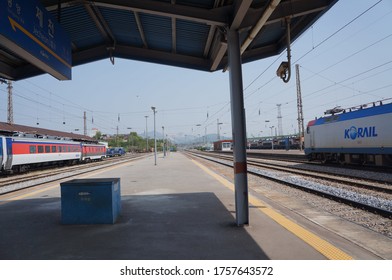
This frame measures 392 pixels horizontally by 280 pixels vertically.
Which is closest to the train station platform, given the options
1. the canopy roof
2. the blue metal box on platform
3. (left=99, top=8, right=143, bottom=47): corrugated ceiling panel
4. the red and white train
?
the blue metal box on platform

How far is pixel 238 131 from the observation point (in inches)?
239

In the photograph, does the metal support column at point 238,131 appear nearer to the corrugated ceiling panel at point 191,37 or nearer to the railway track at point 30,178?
the corrugated ceiling panel at point 191,37

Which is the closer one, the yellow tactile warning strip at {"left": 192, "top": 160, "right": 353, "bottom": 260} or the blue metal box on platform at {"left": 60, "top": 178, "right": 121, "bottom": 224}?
the yellow tactile warning strip at {"left": 192, "top": 160, "right": 353, "bottom": 260}

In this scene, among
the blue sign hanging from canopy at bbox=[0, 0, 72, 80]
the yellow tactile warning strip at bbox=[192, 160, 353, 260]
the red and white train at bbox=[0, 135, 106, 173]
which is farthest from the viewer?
the red and white train at bbox=[0, 135, 106, 173]

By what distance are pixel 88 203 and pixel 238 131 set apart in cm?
334

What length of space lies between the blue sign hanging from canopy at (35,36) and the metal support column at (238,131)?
3.58m

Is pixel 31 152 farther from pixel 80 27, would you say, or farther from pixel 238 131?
pixel 238 131

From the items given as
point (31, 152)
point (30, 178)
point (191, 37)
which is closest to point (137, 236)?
point (191, 37)

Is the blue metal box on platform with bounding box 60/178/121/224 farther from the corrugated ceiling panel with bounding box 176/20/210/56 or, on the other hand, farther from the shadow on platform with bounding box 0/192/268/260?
the corrugated ceiling panel with bounding box 176/20/210/56

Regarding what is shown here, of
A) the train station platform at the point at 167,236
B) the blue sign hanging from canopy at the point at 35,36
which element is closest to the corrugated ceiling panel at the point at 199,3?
the blue sign hanging from canopy at the point at 35,36

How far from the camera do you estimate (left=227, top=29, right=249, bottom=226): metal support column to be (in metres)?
5.99

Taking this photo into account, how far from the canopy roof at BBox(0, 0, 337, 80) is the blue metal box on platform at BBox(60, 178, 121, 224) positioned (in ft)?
9.57

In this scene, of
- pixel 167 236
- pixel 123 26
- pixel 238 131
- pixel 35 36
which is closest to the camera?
pixel 167 236
